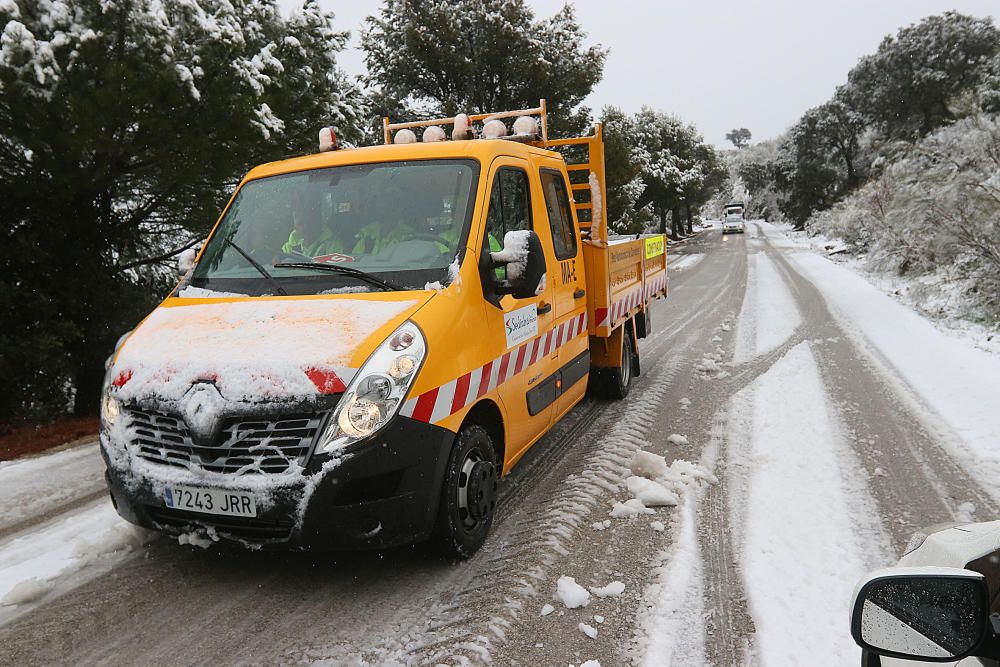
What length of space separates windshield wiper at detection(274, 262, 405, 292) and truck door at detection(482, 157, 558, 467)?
58 centimetres

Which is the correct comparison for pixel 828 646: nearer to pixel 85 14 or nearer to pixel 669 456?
pixel 669 456

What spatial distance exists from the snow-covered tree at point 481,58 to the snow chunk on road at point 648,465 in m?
15.2

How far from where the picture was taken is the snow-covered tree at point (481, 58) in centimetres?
1891

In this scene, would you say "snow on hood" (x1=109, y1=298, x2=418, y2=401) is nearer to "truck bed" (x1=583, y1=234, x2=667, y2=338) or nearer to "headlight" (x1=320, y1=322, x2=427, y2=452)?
"headlight" (x1=320, y1=322, x2=427, y2=452)

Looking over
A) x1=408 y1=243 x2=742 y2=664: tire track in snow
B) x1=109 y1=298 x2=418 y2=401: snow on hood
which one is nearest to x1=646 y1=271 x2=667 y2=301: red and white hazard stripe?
x1=408 y1=243 x2=742 y2=664: tire track in snow

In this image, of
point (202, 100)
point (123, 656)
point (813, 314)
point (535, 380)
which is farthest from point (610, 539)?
point (813, 314)

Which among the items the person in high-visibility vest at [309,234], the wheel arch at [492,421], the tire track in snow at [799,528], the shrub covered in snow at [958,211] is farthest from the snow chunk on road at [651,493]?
the shrub covered in snow at [958,211]

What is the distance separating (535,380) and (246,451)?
2.06 metres

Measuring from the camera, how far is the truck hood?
2916 mm

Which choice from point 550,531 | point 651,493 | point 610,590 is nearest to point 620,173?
point 651,493

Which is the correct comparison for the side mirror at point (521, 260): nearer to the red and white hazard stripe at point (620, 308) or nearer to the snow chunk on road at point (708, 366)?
the red and white hazard stripe at point (620, 308)

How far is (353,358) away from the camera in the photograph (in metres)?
2.98

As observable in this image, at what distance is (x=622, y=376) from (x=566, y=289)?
206cm

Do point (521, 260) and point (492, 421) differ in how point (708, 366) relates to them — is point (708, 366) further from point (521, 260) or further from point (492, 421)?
point (521, 260)
